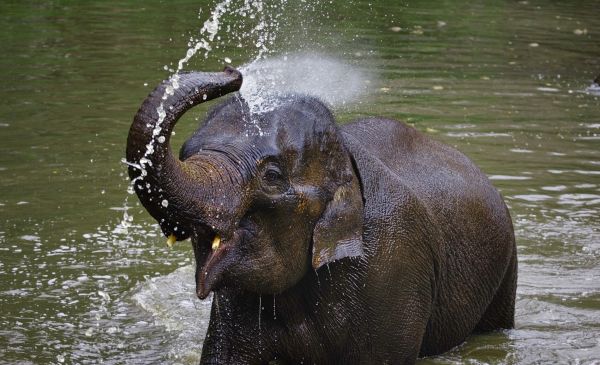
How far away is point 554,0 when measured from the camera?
2352 centimetres

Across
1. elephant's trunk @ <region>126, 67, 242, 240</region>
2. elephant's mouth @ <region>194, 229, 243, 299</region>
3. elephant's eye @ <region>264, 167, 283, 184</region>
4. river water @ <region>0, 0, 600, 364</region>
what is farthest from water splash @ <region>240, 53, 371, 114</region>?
elephant's trunk @ <region>126, 67, 242, 240</region>

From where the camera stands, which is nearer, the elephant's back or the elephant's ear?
the elephant's ear

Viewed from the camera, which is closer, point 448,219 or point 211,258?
point 211,258

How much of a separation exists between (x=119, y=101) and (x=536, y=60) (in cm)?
614

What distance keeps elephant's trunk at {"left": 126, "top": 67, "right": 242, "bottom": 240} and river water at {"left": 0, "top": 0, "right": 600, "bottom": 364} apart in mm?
1143

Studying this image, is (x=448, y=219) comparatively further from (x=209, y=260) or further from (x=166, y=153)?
(x=166, y=153)

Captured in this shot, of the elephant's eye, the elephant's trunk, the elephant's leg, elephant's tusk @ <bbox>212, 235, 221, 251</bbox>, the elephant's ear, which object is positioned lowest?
the elephant's leg

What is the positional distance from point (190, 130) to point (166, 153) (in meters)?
6.85

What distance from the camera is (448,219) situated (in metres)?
5.79

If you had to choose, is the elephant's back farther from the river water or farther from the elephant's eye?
the elephant's eye

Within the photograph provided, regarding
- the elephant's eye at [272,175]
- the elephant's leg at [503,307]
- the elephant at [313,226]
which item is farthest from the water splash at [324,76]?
the elephant's eye at [272,175]

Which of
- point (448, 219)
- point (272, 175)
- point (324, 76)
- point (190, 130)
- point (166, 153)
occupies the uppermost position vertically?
point (166, 153)

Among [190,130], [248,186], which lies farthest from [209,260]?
[190,130]

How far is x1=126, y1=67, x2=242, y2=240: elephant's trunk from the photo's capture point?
3.92 m
